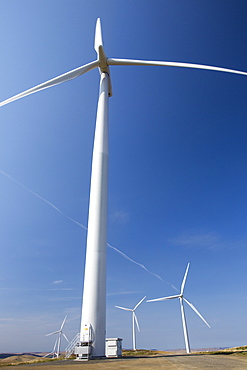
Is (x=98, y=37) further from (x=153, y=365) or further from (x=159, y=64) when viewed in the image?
(x=153, y=365)

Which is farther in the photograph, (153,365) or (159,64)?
(159,64)

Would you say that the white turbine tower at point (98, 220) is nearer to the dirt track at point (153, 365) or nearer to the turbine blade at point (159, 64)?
the turbine blade at point (159, 64)

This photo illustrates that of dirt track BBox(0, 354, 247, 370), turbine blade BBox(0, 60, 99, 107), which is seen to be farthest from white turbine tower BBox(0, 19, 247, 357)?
dirt track BBox(0, 354, 247, 370)

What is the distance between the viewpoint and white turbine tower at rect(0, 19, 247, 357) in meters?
22.3

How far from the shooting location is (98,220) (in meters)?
26.7

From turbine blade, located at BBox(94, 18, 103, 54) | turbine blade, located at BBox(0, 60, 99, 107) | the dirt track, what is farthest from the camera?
turbine blade, located at BBox(94, 18, 103, 54)

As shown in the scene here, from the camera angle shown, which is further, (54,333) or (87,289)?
(54,333)

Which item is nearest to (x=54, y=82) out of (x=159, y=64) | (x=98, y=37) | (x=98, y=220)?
(x=159, y=64)

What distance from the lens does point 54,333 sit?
8931 cm

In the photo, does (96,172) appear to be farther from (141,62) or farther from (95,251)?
(141,62)

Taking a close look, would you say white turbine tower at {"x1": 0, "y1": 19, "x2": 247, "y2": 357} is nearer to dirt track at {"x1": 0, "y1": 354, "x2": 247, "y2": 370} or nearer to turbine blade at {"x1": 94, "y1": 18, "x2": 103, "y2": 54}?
turbine blade at {"x1": 94, "y1": 18, "x2": 103, "y2": 54}

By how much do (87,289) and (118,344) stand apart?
28.8 feet

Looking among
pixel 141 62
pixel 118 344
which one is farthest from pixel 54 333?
pixel 141 62

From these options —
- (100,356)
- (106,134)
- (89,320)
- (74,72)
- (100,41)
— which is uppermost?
(100,41)
